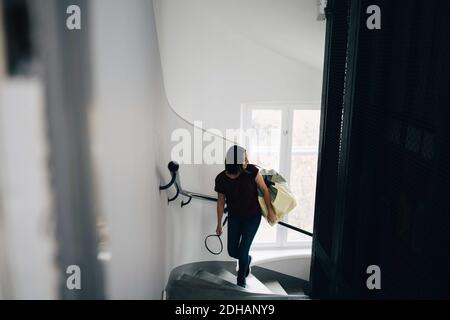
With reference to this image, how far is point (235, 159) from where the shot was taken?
3018 mm

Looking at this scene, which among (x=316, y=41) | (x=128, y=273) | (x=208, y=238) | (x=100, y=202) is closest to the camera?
(x=100, y=202)

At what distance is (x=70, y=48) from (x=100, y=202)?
58 centimetres

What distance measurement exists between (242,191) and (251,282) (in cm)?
106

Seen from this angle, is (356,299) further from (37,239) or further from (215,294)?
(37,239)

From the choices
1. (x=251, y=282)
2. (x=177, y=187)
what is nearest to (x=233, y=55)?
(x=177, y=187)

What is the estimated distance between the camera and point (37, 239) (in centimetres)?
110

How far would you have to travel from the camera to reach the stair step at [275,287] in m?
4.47

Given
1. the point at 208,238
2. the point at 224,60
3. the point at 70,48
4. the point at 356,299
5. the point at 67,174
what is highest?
the point at 224,60

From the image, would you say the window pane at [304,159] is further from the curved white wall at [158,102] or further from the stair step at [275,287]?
the stair step at [275,287]

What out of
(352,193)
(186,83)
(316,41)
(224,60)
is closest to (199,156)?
(186,83)

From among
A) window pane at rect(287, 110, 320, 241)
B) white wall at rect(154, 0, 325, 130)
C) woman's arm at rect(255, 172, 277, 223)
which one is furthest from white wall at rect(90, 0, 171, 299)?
window pane at rect(287, 110, 320, 241)

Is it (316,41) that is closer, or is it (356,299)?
(356,299)

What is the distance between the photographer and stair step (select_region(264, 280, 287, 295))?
14.7 feet

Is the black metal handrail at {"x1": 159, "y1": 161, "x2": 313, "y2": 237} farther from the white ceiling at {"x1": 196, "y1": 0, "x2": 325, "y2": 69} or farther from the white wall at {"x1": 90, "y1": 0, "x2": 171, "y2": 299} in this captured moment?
the white ceiling at {"x1": 196, "y1": 0, "x2": 325, "y2": 69}
